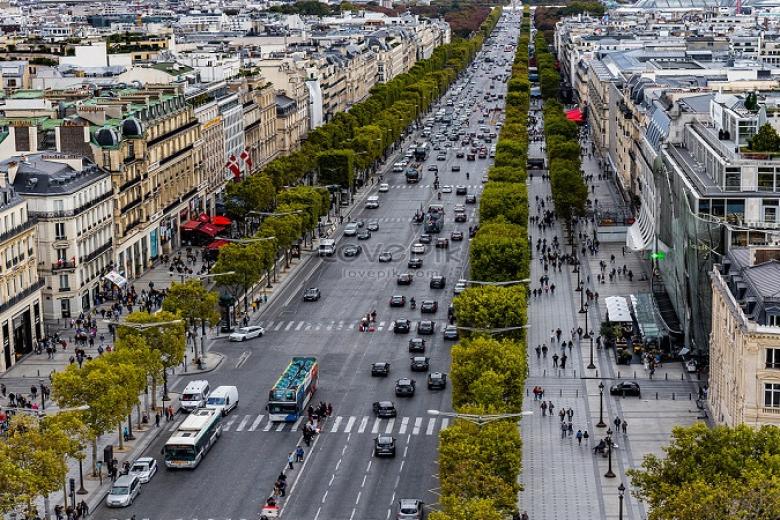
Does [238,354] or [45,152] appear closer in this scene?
[238,354]

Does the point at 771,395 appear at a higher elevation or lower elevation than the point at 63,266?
lower

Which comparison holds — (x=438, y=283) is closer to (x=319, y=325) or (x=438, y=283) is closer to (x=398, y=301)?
(x=398, y=301)

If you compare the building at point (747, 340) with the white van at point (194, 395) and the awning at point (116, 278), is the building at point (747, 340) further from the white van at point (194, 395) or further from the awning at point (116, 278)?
the awning at point (116, 278)

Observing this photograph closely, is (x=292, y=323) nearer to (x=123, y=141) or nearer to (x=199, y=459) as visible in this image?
A: (x=123, y=141)

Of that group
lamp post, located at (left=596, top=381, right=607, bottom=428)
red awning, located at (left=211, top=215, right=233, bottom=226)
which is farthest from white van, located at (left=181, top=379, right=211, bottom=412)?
red awning, located at (left=211, top=215, right=233, bottom=226)

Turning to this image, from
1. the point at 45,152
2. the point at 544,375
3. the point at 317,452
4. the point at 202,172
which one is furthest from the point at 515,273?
the point at 202,172

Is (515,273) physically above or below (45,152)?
below

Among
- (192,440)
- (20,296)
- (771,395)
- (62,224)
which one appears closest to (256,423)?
(192,440)
